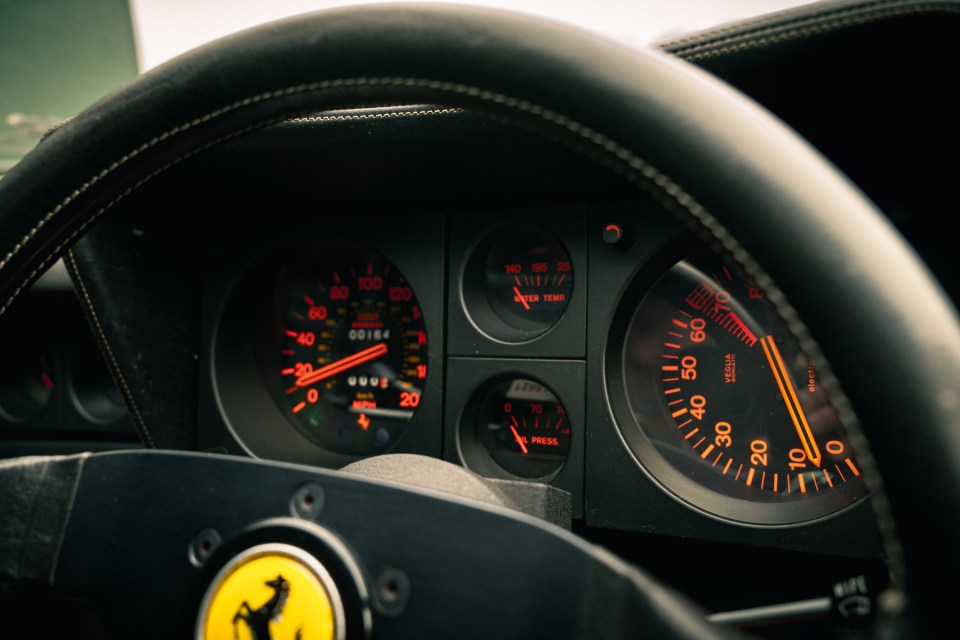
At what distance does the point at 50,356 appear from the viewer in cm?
218

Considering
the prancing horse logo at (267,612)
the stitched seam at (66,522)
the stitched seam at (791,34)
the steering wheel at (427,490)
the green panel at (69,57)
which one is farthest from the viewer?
the green panel at (69,57)

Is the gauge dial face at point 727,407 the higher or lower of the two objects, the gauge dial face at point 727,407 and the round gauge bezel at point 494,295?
the lower

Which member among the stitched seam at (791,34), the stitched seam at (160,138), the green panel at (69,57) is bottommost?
the stitched seam at (160,138)

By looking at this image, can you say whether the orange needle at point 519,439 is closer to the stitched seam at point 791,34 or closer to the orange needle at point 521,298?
the orange needle at point 521,298

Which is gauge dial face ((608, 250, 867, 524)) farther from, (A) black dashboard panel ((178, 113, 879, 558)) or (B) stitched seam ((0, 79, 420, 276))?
(B) stitched seam ((0, 79, 420, 276))

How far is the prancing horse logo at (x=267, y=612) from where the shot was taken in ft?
2.07

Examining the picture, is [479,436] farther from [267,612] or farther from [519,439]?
[267,612]

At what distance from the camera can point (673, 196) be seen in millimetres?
537

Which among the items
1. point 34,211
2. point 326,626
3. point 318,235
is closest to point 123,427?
point 318,235

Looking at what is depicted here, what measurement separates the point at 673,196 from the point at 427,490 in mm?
322

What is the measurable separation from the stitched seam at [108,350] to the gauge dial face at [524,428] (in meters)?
0.77

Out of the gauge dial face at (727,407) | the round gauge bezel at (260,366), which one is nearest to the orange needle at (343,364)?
the round gauge bezel at (260,366)

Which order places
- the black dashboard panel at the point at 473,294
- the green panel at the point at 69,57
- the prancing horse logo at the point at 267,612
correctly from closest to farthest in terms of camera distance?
1. the prancing horse logo at the point at 267,612
2. the black dashboard panel at the point at 473,294
3. the green panel at the point at 69,57

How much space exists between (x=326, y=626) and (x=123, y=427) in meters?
1.70
